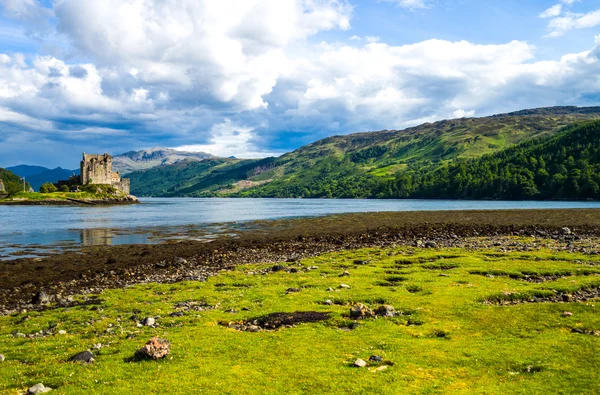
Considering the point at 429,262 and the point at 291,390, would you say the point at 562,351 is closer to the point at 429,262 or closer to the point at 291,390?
the point at 291,390

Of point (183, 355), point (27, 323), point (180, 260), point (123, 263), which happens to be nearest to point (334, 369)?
point (183, 355)

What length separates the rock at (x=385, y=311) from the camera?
19312 millimetres

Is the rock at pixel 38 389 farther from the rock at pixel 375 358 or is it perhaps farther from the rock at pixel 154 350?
the rock at pixel 375 358

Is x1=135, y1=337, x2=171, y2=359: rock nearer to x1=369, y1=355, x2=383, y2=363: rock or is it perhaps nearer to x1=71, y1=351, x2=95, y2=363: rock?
x1=71, y1=351, x2=95, y2=363: rock

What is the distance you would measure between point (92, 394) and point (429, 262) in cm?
2735

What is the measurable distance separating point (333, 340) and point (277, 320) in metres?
3.60

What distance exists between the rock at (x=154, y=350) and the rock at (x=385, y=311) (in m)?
9.82

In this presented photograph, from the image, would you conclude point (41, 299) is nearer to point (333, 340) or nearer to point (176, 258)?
point (176, 258)

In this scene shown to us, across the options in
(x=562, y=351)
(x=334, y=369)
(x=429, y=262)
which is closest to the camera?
(x=334, y=369)

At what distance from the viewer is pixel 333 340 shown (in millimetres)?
15992

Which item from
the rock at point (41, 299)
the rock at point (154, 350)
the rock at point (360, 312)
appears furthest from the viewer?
the rock at point (41, 299)

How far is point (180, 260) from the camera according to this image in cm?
4075

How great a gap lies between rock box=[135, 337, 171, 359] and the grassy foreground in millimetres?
333

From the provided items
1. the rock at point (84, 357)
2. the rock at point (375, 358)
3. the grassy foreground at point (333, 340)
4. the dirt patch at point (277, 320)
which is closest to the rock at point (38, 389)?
the grassy foreground at point (333, 340)
